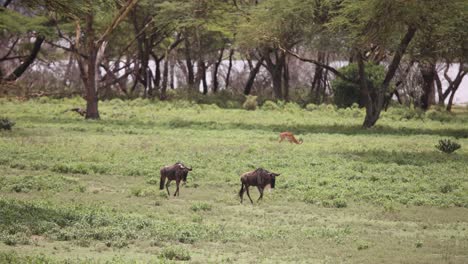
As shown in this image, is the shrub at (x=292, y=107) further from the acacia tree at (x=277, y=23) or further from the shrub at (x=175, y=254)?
the shrub at (x=175, y=254)

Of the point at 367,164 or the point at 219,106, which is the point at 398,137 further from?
the point at 219,106

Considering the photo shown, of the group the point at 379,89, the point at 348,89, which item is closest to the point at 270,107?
the point at 348,89

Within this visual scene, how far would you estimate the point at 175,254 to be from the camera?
1098cm

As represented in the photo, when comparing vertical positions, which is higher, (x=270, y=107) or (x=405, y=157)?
(x=270, y=107)

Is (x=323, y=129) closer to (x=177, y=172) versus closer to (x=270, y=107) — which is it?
(x=270, y=107)

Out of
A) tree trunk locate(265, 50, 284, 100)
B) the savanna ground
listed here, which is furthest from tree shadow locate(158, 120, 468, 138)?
tree trunk locate(265, 50, 284, 100)

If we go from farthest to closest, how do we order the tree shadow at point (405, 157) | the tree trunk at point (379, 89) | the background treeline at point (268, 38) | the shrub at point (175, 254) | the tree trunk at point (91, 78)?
1. the tree trunk at point (91, 78)
2. the tree trunk at point (379, 89)
3. the background treeline at point (268, 38)
4. the tree shadow at point (405, 157)
5. the shrub at point (175, 254)

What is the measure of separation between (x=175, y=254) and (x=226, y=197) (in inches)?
200

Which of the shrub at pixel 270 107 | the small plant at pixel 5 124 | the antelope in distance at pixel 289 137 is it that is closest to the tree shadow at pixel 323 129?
the antelope in distance at pixel 289 137

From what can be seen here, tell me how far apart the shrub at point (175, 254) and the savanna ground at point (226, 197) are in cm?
1

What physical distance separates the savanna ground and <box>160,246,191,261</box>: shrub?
0.6 inches

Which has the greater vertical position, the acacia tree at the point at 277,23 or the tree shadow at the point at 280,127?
the acacia tree at the point at 277,23

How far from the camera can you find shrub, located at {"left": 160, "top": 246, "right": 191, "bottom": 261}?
35.8 feet

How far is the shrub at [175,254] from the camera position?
35.8ft
